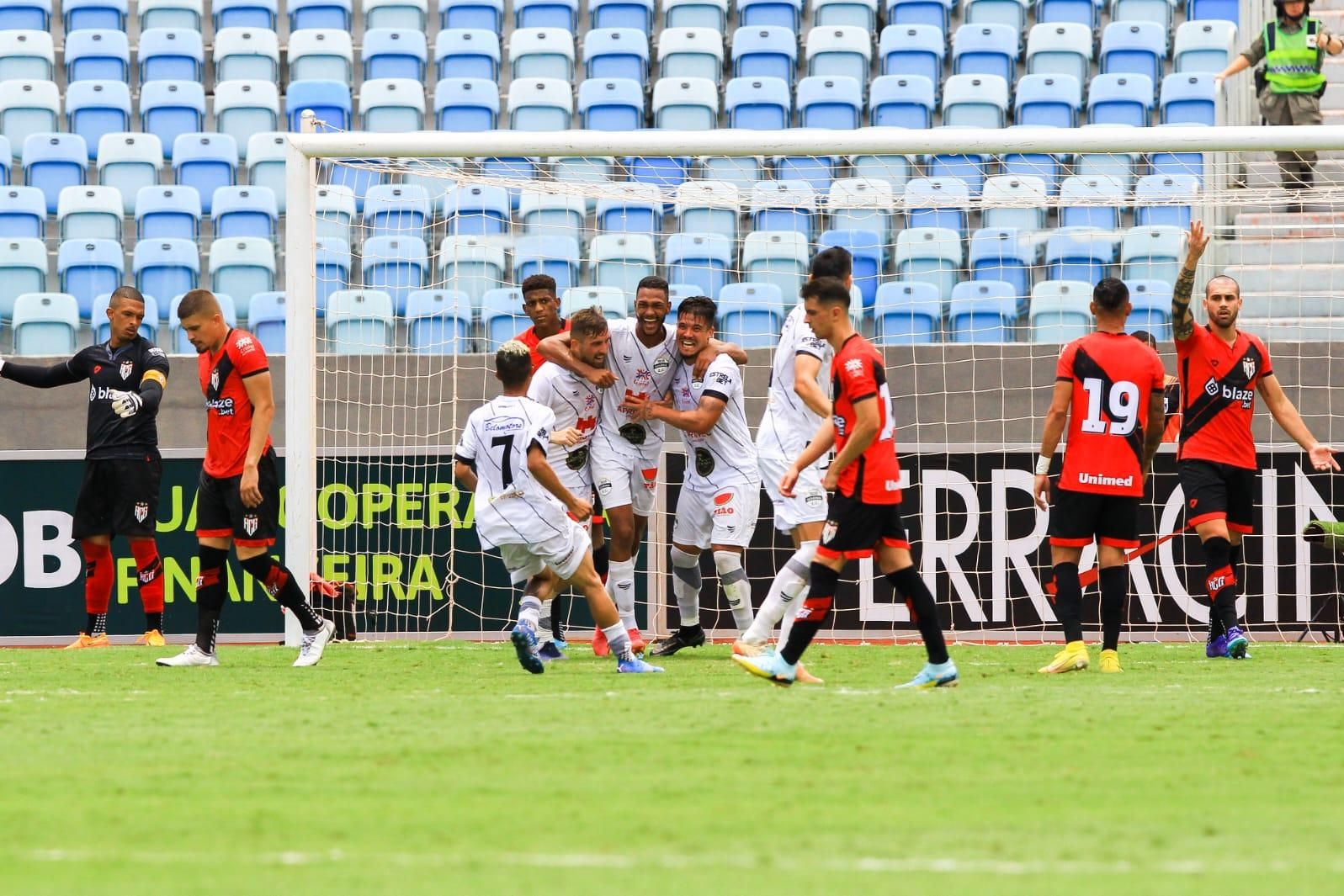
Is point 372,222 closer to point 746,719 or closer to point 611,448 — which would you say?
point 611,448

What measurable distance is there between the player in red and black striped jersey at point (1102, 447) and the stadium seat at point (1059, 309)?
17.2ft

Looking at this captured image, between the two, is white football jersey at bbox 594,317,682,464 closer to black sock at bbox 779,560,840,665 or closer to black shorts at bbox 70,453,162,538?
black sock at bbox 779,560,840,665

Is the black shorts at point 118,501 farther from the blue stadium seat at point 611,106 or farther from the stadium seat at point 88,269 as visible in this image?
the blue stadium seat at point 611,106

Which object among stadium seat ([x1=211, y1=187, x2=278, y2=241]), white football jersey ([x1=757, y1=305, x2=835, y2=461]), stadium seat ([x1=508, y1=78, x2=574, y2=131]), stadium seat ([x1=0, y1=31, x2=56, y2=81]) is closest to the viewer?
white football jersey ([x1=757, y1=305, x2=835, y2=461])

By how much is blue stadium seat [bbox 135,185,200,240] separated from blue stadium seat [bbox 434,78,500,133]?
99.8 inches

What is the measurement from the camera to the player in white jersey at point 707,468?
9.41 meters

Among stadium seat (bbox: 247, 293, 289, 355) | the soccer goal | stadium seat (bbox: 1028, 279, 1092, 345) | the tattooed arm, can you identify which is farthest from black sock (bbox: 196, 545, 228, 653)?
stadium seat (bbox: 1028, 279, 1092, 345)

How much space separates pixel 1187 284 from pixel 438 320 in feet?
22.2

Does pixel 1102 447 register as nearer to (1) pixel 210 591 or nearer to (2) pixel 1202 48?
(1) pixel 210 591

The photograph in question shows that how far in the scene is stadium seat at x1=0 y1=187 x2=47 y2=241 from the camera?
1566cm

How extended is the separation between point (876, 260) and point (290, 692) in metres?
8.27

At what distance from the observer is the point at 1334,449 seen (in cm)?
1212

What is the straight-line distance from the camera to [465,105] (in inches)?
Result: 660

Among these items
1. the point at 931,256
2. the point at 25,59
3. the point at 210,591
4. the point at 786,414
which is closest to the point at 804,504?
the point at 786,414
